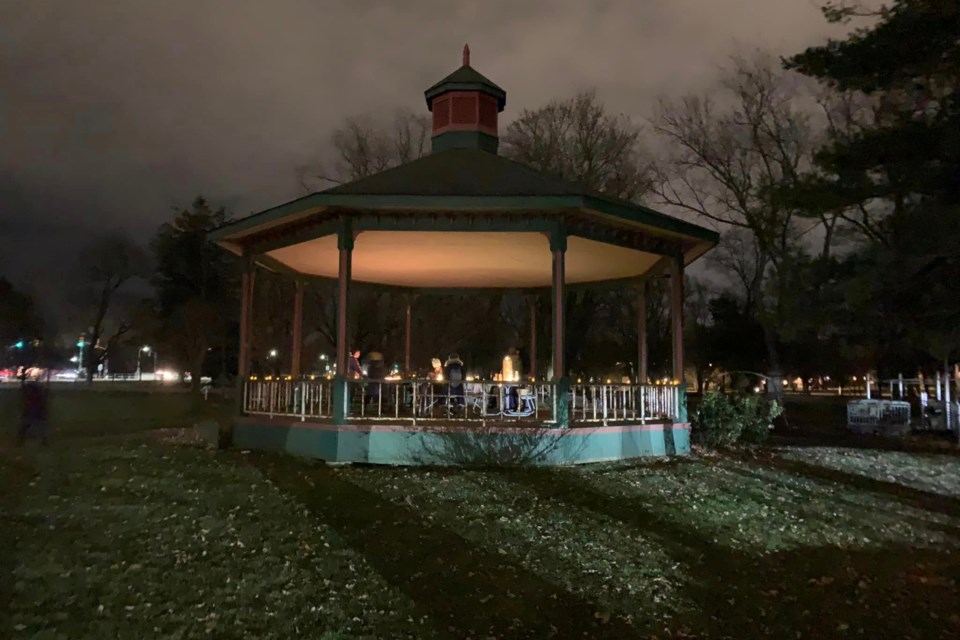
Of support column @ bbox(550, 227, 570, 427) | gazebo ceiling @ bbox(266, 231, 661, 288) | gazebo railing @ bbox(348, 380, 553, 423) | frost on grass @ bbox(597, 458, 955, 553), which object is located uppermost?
gazebo ceiling @ bbox(266, 231, 661, 288)

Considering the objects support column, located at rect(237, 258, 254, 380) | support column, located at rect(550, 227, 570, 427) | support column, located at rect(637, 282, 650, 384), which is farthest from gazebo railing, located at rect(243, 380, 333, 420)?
support column, located at rect(637, 282, 650, 384)

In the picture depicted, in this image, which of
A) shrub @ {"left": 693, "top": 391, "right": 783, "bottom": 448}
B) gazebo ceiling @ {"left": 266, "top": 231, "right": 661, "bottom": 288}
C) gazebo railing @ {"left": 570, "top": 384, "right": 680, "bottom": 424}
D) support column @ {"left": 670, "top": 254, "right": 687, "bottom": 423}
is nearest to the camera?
gazebo railing @ {"left": 570, "top": 384, "right": 680, "bottom": 424}

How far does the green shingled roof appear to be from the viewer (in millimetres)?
16031

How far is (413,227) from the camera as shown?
11.7 m

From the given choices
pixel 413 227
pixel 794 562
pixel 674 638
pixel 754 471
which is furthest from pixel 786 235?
pixel 674 638

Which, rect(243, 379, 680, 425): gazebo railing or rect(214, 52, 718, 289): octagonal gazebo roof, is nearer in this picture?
rect(214, 52, 718, 289): octagonal gazebo roof

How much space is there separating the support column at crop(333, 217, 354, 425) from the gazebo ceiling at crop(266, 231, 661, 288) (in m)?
0.64

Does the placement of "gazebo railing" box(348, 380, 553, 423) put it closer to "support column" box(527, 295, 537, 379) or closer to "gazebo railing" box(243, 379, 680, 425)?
"gazebo railing" box(243, 379, 680, 425)

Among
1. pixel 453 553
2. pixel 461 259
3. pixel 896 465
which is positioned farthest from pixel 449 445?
pixel 896 465

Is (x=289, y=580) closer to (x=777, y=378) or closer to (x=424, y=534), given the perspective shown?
(x=424, y=534)

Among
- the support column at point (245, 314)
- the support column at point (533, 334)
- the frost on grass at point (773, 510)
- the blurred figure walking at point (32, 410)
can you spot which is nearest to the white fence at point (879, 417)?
the support column at point (533, 334)

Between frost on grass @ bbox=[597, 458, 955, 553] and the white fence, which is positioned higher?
the white fence

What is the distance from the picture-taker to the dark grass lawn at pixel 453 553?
5160 mm

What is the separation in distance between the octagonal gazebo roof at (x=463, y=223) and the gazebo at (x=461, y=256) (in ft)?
0.10
